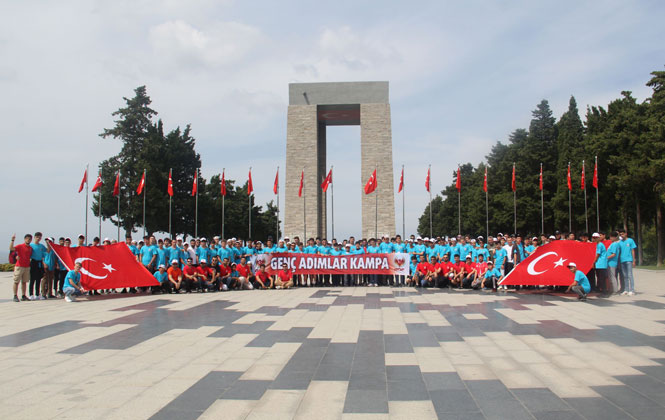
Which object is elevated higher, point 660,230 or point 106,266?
point 660,230

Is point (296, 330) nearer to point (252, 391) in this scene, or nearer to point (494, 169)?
point (252, 391)

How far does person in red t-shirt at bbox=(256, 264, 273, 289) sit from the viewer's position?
593 inches

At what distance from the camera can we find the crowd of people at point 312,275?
11.9 meters

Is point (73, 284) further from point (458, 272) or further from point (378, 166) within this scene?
point (378, 166)

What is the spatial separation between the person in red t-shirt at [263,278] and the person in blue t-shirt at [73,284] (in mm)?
4783

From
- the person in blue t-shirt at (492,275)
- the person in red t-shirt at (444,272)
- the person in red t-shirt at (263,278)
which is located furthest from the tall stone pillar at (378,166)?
the person in blue t-shirt at (492,275)

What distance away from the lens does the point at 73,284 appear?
11.9 metres

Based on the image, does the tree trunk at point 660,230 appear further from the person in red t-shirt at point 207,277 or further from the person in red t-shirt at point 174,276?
the person in red t-shirt at point 174,276

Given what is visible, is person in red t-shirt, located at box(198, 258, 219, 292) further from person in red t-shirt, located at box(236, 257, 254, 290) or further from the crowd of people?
person in red t-shirt, located at box(236, 257, 254, 290)

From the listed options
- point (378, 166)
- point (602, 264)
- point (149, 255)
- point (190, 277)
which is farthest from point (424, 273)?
point (378, 166)

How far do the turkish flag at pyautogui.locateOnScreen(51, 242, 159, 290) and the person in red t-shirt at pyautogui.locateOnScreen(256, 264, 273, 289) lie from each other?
119 inches

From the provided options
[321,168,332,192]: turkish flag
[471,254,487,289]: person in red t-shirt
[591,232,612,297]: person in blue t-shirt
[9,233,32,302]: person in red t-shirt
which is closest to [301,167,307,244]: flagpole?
[321,168,332,192]: turkish flag

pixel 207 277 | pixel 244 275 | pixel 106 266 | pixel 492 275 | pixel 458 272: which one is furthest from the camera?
pixel 244 275

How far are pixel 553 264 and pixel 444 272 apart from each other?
135 inches
